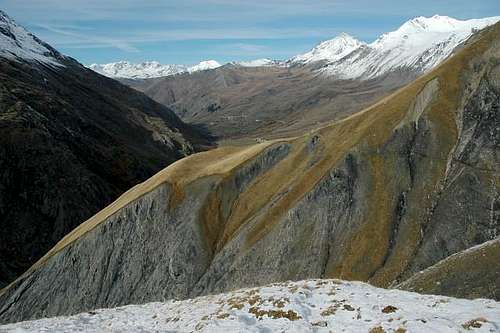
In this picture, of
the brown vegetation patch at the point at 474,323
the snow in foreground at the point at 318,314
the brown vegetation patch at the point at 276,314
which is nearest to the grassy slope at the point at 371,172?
the snow in foreground at the point at 318,314

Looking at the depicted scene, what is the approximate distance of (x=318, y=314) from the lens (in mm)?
21828

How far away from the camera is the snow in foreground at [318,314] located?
1891 cm

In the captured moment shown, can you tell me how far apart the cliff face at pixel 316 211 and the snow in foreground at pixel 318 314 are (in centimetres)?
2106

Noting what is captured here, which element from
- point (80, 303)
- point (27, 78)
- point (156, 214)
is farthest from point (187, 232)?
point (27, 78)

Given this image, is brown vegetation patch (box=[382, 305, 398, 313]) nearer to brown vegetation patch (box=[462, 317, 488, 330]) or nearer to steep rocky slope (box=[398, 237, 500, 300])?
brown vegetation patch (box=[462, 317, 488, 330])

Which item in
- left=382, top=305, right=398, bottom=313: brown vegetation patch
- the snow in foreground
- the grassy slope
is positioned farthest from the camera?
the grassy slope

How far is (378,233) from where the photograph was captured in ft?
161

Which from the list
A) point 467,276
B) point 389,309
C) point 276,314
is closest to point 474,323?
point 389,309

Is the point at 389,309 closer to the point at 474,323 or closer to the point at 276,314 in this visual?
the point at 474,323

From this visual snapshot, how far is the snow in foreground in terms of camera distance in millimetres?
18906

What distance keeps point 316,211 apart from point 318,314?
108 ft

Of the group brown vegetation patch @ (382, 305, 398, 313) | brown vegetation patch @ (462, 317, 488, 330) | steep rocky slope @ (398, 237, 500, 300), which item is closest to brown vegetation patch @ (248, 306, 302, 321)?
brown vegetation patch @ (382, 305, 398, 313)

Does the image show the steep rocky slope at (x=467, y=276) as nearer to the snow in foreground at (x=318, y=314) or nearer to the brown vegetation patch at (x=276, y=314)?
the snow in foreground at (x=318, y=314)

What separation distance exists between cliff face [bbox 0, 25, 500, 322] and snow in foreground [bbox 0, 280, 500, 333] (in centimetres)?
2106
